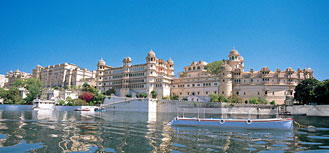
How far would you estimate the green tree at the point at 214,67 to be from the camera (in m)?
76.1

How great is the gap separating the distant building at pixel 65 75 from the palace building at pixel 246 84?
39.8 m

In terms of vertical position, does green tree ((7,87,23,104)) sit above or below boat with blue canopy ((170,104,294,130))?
above

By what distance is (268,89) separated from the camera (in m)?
62.3

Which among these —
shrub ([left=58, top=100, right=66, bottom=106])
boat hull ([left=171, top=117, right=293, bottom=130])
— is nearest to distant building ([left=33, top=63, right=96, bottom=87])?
shrub ([left=58, top=100, right=66, bottom=106])

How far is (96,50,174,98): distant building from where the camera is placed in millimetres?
69188

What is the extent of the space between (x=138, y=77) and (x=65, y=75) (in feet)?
123

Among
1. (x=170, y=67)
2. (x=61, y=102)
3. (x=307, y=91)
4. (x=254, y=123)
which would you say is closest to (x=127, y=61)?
(x=170, y=67)

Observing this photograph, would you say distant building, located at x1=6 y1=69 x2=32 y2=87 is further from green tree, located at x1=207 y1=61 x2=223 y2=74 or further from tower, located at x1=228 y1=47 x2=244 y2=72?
tower, located at x1=228 y1=47 x2=244 y2=72

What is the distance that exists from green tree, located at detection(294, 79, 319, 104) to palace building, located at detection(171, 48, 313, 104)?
18.7 ft

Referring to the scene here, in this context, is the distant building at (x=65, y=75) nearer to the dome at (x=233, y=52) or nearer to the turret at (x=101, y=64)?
the turret at (x=101, y=64)

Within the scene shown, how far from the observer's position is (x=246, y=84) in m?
64.8

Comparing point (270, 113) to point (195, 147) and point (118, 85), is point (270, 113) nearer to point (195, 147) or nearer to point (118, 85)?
point (118, 85)

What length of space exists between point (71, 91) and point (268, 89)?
5599 cm

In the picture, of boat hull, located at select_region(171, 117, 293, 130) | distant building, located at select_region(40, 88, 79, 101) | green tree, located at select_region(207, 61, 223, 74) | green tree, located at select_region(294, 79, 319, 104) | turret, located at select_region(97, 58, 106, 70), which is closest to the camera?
boat hull, located at select_region(171, 117, 293, 130)
